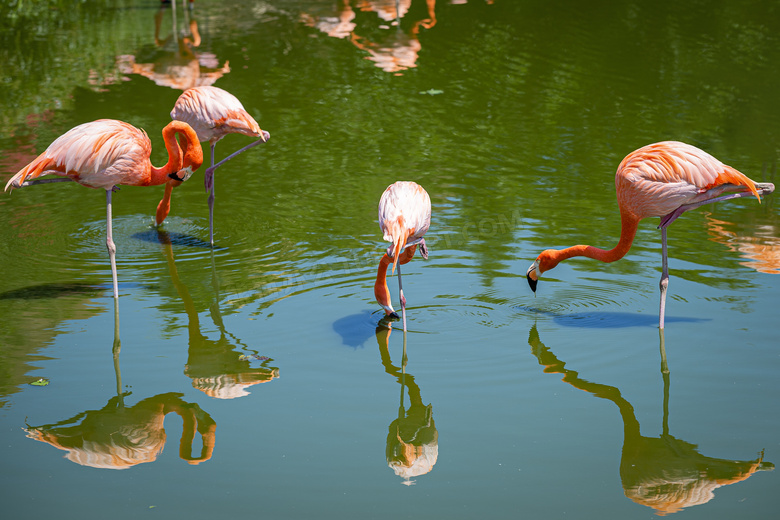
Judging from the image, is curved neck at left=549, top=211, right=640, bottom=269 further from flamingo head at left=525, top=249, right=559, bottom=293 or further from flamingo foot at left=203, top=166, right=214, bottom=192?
flamingo foot at left=203, top=166, right=214, bottom=192

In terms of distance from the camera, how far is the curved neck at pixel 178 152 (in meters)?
6.35

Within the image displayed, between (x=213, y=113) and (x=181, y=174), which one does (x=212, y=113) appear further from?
(x=181, y=174)

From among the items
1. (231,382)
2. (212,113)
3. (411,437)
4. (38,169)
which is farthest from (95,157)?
(411,437)

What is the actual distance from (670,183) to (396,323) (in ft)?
6.14

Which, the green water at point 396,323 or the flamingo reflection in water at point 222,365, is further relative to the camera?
the flamingo reflection in water at point 222,365

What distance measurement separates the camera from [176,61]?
41.4 ft

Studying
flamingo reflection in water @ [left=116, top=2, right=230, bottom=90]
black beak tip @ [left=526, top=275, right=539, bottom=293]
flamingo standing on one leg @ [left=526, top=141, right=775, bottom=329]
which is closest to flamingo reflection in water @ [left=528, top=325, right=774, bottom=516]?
flamingo standing on one leg @ [left=526, top=141, right=775, bottom=329]

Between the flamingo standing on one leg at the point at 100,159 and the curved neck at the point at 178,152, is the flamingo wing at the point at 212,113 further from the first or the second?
the flamingo standing on one leg at the point at 100,159

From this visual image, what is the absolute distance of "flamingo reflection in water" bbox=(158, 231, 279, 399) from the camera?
4.82 metres

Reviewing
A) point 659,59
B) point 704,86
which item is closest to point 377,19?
point 659,59

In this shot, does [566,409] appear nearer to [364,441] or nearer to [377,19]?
[364,441]

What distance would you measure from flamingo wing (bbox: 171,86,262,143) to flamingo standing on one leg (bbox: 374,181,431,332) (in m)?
1.89

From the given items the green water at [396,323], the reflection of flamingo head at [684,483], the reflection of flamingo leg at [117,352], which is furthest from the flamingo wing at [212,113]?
the reflection of flamingo head at [684,483]

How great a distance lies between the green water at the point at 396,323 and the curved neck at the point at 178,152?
0.72 meters
